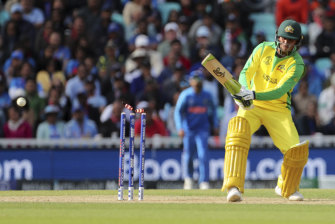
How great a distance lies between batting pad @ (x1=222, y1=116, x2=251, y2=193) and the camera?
10.7 metres

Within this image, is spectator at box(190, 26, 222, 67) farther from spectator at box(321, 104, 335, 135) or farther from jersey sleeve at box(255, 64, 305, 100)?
jersey sleeve at box(255, 64, 305, 100)

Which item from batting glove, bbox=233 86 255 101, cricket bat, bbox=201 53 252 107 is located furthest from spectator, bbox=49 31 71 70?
batting glove, bbox=233 86 255 101

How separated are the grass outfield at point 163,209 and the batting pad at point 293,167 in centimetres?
22

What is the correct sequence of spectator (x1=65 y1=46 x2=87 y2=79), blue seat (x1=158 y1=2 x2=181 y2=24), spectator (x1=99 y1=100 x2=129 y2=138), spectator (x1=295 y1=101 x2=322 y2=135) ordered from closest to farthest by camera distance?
spectator (x1=99 y1=100 x2=129 y2=138)
spectator (x1=295 y1=101 x2=322 y2=135)
spectator (x1=65 y1=46 x2=87 y2=79)
blue seat (x1=158 y1=2 x2=181 y2=24)

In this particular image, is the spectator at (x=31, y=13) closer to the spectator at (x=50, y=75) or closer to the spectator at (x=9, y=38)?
the spectator at (x=9, y=38)

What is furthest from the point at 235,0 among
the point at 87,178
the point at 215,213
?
the point at 215,213

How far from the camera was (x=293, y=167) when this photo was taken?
36.3ft

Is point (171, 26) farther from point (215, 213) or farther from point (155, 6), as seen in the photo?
point (215, 213)

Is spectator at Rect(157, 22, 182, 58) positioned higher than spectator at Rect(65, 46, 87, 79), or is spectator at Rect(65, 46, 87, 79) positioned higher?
spectator at Rect(157, 22, 182, 58)

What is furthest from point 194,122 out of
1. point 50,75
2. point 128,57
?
point 50,75

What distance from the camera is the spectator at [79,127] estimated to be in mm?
16828

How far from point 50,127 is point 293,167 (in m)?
6.78

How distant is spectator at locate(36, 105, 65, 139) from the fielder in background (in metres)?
2.34

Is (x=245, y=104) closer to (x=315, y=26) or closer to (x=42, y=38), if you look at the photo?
(x=42, y=38)
